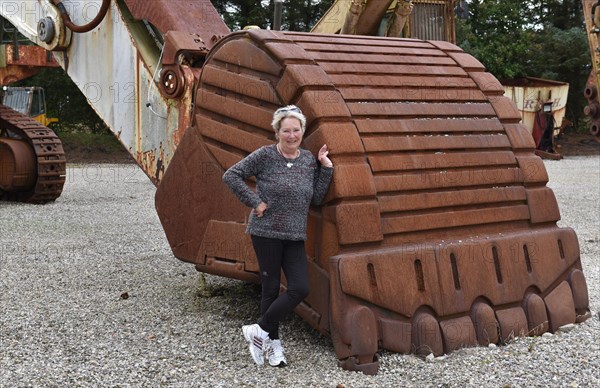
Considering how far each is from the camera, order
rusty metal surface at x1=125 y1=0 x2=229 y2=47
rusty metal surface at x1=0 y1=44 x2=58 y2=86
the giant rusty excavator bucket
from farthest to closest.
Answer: rusty metal surface at x1=0 y1=44 x2=58 y2=86
rusty metal surface at x1=125 y1=0 x2=229 y2=47
the giant rusty excavator bucket

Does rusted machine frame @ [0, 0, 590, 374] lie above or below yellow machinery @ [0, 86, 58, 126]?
above

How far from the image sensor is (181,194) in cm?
464

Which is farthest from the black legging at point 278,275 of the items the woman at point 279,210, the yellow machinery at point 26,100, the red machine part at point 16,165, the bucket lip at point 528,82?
the bucket lip at point 528,82

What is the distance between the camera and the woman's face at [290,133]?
371cm

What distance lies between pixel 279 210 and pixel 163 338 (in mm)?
952

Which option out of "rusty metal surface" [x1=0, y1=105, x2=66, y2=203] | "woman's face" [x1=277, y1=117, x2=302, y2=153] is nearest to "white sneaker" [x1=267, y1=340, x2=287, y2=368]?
"woman's face" [x1=277, y1=117, x2=302, y2=153]

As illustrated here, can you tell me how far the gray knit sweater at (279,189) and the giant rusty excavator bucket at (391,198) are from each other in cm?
11

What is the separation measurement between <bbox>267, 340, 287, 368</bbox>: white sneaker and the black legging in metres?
0.04

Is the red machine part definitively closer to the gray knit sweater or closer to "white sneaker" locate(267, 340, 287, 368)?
the gray knit sweater

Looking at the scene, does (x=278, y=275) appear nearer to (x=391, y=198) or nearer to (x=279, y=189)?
(x=279, y=189)

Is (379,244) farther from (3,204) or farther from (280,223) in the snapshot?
(3,204)

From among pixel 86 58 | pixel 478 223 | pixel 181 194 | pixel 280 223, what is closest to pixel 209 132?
pixel 181 194

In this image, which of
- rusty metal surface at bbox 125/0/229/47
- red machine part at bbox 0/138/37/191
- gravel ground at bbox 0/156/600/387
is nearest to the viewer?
gravel ground at bbox 0/156/600/387

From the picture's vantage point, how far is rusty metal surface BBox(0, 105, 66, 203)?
10188mm
